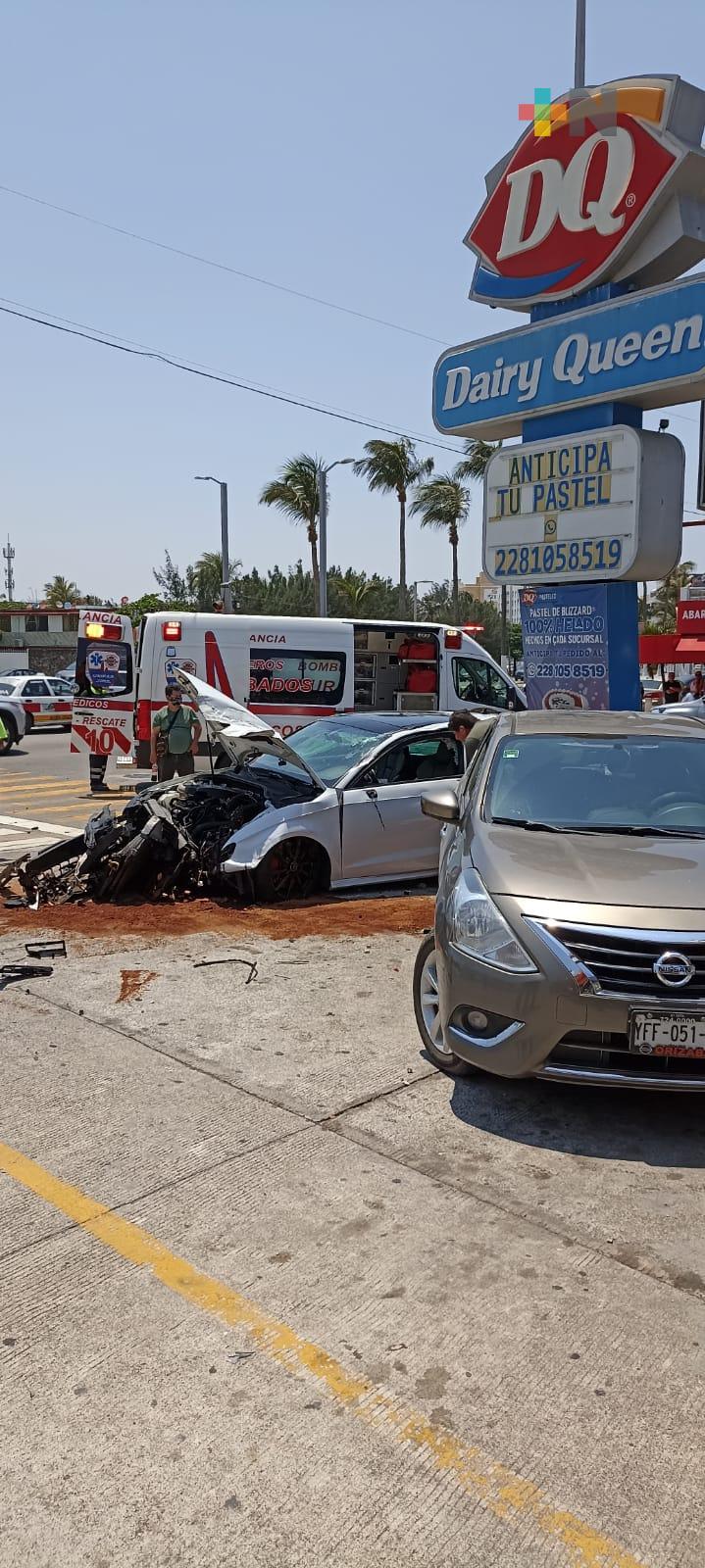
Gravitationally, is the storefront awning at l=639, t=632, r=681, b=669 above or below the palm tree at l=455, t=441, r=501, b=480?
below

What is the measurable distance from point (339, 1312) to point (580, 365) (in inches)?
379

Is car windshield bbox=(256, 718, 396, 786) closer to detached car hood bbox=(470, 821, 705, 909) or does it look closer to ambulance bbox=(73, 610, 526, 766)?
detached car hood bbox=(470, 821, 705, 909)

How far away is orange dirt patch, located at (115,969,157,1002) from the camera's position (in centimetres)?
605

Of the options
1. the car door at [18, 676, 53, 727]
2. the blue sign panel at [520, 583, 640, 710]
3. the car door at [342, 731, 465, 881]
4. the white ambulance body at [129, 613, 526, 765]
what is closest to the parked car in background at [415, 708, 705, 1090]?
the car door at [342, 731, 465, 881]

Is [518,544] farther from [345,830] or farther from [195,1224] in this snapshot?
[195,1224]

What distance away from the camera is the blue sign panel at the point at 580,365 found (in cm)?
977

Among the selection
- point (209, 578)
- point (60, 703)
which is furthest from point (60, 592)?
point (60, 703)

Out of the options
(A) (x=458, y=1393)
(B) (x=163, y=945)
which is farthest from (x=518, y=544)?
(A) (x=458, y=1393)

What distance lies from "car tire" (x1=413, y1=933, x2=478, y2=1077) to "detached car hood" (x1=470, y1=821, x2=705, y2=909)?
57 centimetres

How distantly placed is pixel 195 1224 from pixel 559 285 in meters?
10.0

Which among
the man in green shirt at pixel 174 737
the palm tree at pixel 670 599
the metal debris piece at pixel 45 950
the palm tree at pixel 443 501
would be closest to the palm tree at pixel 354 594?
the palm tree at pixel 443 501

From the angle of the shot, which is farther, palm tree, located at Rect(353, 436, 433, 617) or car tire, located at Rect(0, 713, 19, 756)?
palm tree, located at Rect(353, 436, 433, 617)

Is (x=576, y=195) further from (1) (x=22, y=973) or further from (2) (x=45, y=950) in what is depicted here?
(1) (x=22, y=973)

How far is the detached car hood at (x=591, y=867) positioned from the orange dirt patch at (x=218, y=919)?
9.35 ft
